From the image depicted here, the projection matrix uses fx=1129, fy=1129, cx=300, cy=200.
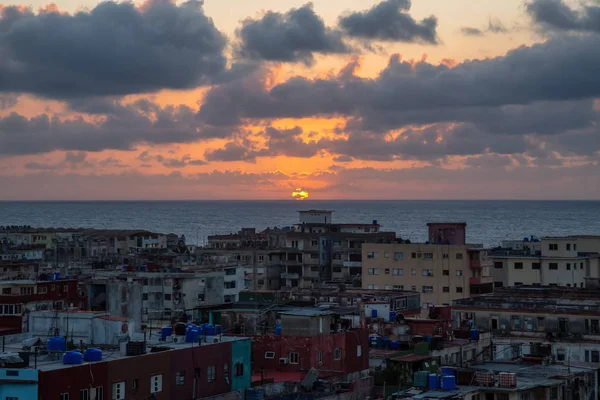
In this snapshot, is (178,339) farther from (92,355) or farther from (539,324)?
(539,324)

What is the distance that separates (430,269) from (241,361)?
6569 cm

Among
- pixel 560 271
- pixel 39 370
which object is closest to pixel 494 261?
pixel 560 271

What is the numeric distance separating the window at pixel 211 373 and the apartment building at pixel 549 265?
67.7 m

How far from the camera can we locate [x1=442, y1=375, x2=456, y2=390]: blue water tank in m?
45.3

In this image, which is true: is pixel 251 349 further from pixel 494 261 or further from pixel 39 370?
pixel 494 261

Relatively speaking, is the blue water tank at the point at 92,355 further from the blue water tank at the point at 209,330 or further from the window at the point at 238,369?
the blue water tank at the point at 209,330

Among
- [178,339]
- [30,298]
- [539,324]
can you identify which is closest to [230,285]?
[30,298]

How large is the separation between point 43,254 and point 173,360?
108 meters

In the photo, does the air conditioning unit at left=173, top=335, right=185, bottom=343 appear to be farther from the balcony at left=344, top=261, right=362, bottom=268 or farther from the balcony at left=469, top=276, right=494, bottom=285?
the balcony at left=344, top=261, right=362, bottom=268

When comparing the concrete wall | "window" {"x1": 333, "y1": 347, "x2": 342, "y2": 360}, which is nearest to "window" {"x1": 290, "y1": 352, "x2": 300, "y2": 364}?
"window" {"x1": 333, "y1": 347, "x2": 342, "y2": 360}

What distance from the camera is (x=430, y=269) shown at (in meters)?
118

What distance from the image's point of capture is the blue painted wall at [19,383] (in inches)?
1636

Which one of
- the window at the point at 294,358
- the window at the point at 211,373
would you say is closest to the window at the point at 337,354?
the window at the point at 294,358

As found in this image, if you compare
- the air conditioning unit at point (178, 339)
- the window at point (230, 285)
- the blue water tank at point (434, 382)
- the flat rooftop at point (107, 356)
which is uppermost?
the window at point (230, 285)
